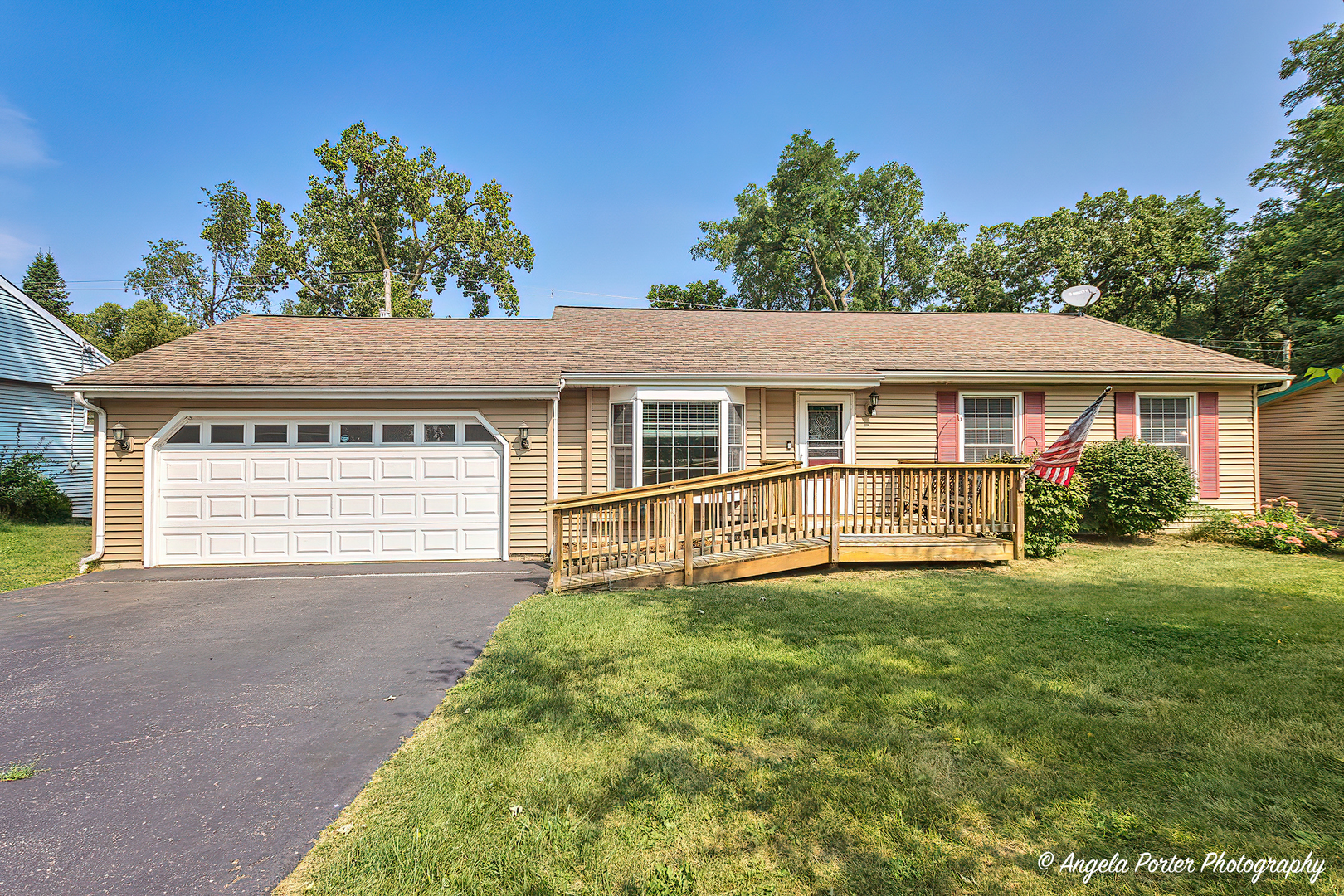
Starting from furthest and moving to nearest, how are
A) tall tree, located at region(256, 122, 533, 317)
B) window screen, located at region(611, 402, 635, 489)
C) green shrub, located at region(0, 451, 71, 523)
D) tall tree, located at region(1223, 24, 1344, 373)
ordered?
tall tree, located at region(256, 122, 533, 317) → tall tree, located at region(1223, 24, 1344, 373) → green shrub, located at region(0, 451, 71, 523) → window screen, located at region(611, 402, 635, 489)

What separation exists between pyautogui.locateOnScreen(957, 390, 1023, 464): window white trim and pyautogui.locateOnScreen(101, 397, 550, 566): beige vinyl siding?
7.20 m

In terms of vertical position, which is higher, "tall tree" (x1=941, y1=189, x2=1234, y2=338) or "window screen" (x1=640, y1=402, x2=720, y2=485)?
"tall tree" (x1=941, y1=189, x2=1234, y2=338)

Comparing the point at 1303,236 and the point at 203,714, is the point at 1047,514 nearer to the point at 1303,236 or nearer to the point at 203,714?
the point at 203,714

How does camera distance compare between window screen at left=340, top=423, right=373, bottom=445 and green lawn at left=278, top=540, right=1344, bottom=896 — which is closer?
green lawn at left=278, top=540, right=1344, bottom=896

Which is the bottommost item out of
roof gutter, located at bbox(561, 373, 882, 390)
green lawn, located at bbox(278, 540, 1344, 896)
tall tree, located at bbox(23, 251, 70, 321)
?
green lawn, located at bbox(278, 540, 1344, 896)

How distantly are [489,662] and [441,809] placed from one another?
1.80 m

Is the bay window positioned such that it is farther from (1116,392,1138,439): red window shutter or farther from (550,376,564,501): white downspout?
(1116,392,1138,439): red window shutter

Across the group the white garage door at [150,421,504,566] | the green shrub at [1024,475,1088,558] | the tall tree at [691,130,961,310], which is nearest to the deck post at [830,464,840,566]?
the green shrub at [1024,475,1088,558]

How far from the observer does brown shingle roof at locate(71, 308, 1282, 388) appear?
8.40 metres

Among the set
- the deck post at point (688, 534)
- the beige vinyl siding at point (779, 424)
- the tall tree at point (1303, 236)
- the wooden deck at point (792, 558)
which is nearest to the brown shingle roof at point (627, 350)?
the beige vinyl siding at point (779, 424)

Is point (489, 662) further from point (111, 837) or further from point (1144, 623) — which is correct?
point (1144, 623)

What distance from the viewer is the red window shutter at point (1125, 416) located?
9805 millimetres

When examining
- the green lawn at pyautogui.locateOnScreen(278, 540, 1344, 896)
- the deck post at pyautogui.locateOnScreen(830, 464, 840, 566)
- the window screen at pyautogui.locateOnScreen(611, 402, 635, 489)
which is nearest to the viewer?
the green lawn at pyautogui.locateOnScreen(278, 540, 1344, 896)

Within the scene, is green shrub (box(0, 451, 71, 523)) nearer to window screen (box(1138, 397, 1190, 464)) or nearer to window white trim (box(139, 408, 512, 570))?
window white trim (box(139, 408, 512, 570))
